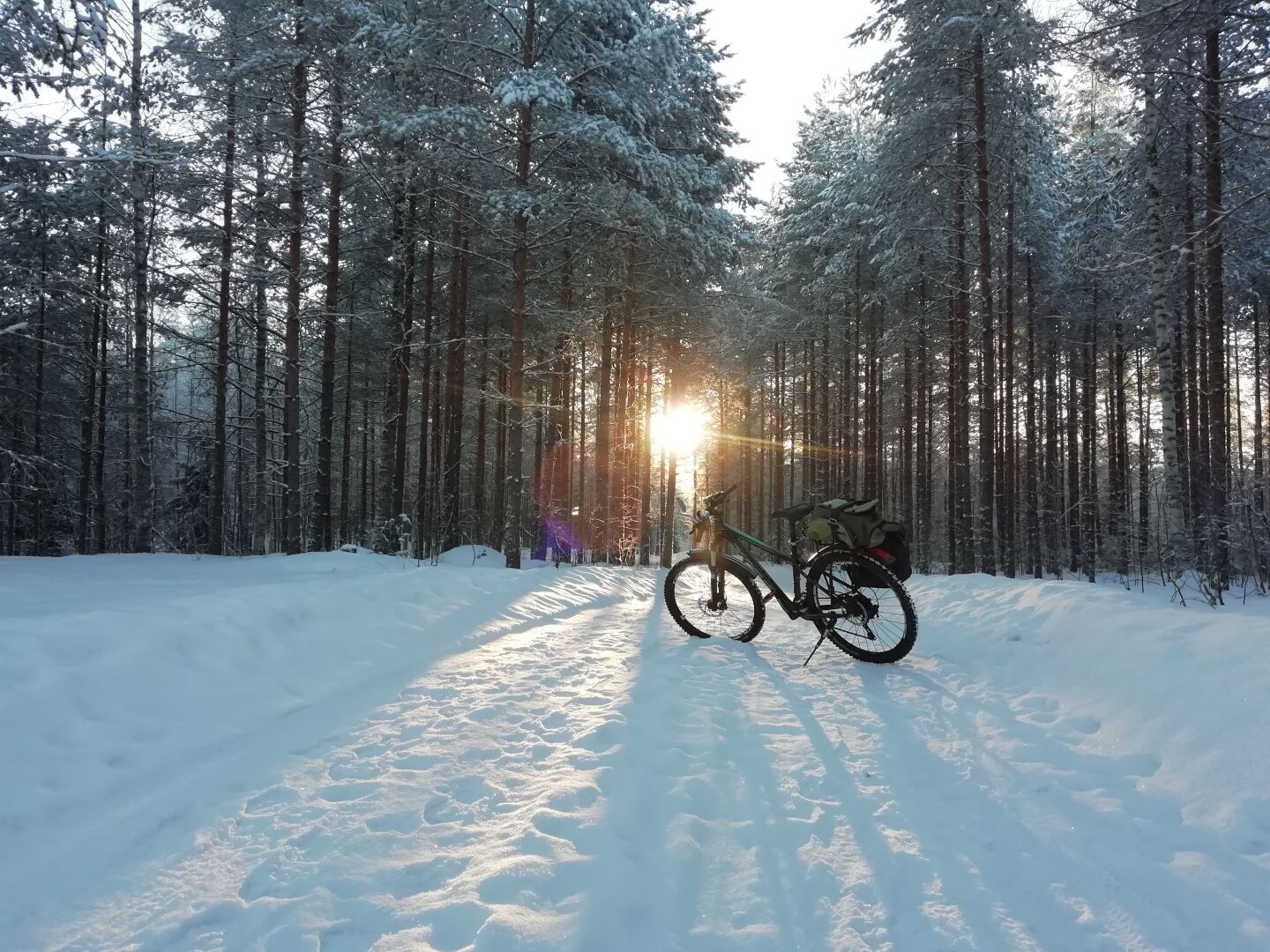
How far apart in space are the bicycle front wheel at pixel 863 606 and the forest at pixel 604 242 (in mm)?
4220

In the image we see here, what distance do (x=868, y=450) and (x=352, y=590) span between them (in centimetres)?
1954

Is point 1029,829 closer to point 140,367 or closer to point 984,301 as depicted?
point 984,301

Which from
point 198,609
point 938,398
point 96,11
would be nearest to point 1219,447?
point 938,398

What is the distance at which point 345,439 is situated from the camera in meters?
23.2

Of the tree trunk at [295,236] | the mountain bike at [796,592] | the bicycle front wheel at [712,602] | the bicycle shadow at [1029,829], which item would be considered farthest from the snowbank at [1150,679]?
the tree trunk at [295,236]

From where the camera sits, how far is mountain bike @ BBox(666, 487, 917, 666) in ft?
17.7

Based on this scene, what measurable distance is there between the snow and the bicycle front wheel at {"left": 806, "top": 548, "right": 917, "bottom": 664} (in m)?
0.23

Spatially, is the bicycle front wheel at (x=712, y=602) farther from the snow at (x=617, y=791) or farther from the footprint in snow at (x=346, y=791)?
the footprint in snow at (x=346, y=791)

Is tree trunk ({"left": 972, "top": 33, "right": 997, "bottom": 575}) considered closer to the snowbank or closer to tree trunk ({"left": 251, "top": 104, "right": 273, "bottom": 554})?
the snowbank

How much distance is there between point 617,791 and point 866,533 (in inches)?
136

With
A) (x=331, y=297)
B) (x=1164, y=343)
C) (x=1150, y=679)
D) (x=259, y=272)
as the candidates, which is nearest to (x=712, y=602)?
(x=1150, y=679)

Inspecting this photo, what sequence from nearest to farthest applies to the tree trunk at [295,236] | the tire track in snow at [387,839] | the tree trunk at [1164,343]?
the tire track in snow at [387,839]
the tree trunk at [1164,343]
the tree trunk at [295,236]

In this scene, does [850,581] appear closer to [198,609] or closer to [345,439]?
[198,609]

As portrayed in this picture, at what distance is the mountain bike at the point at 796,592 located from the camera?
538cm
